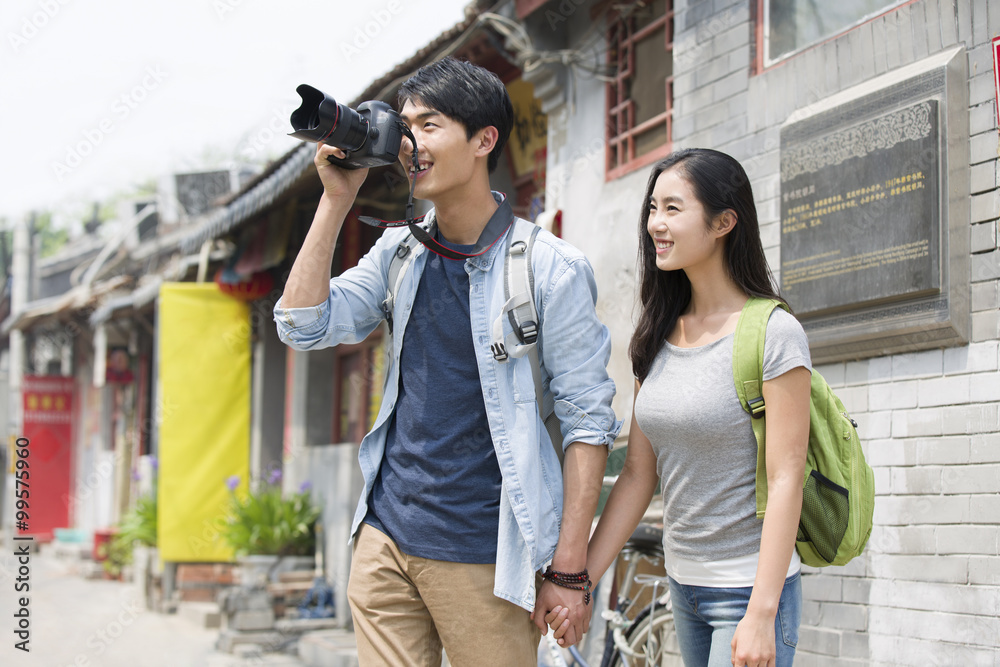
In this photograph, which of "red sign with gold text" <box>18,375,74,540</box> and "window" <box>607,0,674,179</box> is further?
"red sign with gold text" <box>18,375,74,540</box>

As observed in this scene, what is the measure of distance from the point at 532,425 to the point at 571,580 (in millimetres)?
381

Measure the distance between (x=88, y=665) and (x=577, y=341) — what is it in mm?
6919

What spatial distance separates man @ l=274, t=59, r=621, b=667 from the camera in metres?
2.28

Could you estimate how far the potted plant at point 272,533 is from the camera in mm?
8953

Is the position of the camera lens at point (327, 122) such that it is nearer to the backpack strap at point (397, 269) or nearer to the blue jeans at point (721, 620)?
the backpack strap at point (397, 269)

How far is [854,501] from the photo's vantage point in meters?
2.21

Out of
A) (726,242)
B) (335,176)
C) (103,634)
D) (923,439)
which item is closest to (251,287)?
(103,634)

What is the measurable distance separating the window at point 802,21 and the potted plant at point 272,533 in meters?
6.30

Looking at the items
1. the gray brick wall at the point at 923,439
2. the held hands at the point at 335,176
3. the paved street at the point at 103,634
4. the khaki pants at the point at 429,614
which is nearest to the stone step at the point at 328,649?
the paved street at the point at 103,634

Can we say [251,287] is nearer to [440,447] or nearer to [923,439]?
[923,439]

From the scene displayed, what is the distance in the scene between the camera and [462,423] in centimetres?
234

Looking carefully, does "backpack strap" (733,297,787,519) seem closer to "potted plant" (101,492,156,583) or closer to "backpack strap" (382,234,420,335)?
"backpack strap" (382,234,420,335)

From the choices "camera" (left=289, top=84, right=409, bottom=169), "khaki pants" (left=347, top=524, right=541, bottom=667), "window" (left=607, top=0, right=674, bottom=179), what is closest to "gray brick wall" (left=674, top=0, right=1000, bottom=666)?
"window" (left=607, top=0, right=674, bottom=179)

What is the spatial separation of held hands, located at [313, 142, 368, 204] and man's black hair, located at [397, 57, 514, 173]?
0.26 metres
